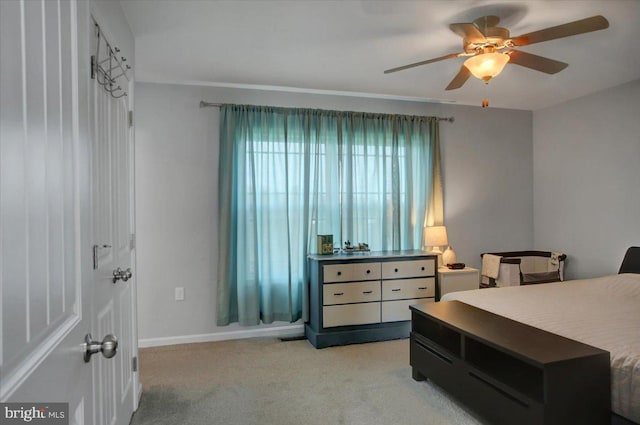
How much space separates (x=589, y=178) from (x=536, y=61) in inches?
96.0

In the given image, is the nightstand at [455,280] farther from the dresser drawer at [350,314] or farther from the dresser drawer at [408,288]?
the dresser drawer at [350,314]

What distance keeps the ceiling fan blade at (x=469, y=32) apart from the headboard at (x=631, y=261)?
2733mm

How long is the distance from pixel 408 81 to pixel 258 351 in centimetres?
292

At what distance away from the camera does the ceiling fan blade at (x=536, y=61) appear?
2383 mm

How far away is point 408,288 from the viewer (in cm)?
Result: 389

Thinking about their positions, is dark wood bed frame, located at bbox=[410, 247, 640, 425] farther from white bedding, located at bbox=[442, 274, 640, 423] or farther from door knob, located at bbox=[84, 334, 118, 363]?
door knob, located at bbox=[84, 334, 118, 363]

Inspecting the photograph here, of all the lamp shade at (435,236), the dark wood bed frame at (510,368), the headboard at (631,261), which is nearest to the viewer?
the dark wood bed frame at (510,368)

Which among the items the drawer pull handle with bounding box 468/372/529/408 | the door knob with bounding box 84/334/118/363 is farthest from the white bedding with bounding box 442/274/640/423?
the door knob with bounding box 84/334/118/363

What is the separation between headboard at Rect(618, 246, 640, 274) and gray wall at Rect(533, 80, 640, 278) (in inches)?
7.1

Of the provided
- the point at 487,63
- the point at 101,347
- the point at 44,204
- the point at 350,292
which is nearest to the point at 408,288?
the point at 350,292

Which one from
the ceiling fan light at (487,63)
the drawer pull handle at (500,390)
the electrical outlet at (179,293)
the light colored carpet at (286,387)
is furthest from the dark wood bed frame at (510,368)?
the electrical outlet at (179,293)

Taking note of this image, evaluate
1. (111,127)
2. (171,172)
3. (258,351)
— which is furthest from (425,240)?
(111,127)

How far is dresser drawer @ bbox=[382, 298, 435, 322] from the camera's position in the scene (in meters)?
3.81

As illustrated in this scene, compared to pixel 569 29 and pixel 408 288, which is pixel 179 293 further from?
pixel 569 29
